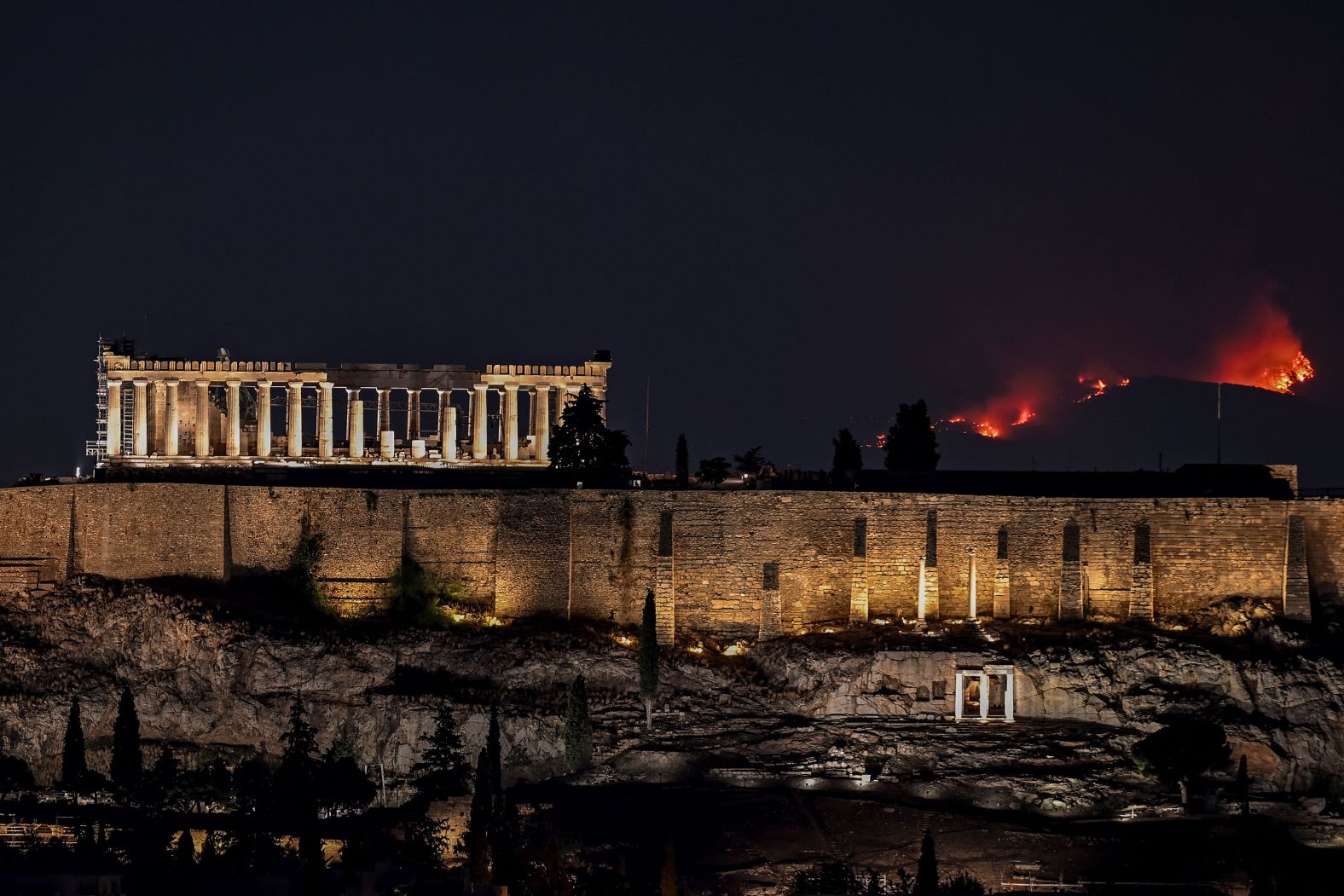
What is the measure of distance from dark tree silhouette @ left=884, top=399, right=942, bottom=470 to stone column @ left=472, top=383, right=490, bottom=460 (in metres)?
15.8

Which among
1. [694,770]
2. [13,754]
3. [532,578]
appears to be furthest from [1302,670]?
[13,754]

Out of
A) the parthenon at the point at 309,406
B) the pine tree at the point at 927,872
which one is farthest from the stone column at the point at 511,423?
the pine tree at the point at 927,872

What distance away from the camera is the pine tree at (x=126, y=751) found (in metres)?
71.3

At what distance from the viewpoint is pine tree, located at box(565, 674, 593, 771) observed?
72.1 metres

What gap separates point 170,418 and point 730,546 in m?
26.9

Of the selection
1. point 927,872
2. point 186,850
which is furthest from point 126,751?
point 927,872

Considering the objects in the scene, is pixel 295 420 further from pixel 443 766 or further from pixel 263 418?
pixel 443 766

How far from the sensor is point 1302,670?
245 feet

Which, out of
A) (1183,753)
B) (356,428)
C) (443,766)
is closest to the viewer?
(1183,753)

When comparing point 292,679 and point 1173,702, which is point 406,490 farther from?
point 1173,702

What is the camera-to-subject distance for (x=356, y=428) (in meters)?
97.9

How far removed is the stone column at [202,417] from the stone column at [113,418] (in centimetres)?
301

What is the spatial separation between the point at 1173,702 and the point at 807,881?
16.7 metres

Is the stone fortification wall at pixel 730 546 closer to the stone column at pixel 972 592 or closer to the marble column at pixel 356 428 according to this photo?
the stone column at pixel 972 592
